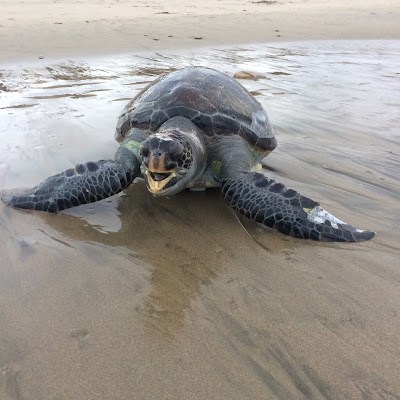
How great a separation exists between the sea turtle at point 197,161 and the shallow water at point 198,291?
0.12 m

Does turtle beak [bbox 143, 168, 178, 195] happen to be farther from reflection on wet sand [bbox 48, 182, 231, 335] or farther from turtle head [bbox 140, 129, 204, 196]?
reflection on wet sand [bbox 48, 182, 231, 335]

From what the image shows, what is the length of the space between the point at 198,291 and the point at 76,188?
1.19 metres

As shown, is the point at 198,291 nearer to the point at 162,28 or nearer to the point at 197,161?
the point at 197,161

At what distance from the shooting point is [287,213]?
7.53 ft

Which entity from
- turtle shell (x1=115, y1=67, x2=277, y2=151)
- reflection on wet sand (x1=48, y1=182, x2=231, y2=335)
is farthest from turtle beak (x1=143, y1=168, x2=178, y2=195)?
turtle shell (x1=115, y1=67, x2=277, y2=151)

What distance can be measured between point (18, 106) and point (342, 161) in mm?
4051

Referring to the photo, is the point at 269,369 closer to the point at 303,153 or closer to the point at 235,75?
the point at 303,153

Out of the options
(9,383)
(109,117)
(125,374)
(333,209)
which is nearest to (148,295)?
(125,374)

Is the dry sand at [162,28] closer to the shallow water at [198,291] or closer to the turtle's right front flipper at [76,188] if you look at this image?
the turtle's right front flipper at [76,188]

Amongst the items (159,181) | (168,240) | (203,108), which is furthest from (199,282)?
(203,108)

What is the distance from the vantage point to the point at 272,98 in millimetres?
5504

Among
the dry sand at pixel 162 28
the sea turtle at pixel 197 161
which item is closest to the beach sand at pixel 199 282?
the sea turtle at pixel 197 161

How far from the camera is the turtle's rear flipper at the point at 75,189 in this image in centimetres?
249

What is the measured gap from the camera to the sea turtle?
88.4 inches
